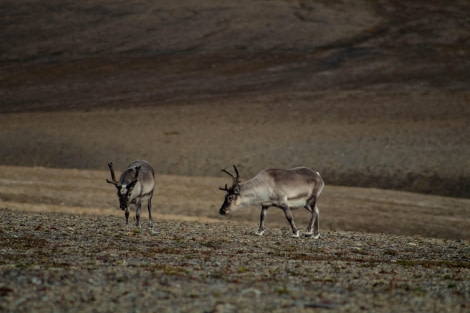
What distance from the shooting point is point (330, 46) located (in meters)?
96.1

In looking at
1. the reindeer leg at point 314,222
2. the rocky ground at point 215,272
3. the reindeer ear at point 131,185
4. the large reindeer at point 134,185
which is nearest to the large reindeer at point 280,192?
the reindeer leg at point 314,222

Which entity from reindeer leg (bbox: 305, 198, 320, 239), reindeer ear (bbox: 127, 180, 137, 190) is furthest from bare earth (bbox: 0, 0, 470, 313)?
reindeer ear (bbox: 127, 180, 137, 190)

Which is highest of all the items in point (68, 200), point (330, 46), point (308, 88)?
point (330, 46)

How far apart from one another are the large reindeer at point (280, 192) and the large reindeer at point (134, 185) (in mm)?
2832

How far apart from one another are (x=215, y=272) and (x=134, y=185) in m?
9.70

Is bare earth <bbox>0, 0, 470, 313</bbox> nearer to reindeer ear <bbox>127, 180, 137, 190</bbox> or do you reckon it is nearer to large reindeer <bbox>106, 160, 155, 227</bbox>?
large reindeer <bbox>106, 160, 155, 227</bbox>

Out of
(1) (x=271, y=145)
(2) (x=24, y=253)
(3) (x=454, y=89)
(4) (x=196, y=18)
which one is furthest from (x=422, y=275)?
(4) (x=196, y=18)

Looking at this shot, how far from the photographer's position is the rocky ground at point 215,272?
12.0 m

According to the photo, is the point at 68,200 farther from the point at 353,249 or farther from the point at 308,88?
the point at 308,88

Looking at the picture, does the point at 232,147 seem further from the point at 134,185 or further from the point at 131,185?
the point at 131,185

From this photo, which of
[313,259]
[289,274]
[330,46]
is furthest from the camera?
[330,46]

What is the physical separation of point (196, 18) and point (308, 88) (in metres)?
35.7

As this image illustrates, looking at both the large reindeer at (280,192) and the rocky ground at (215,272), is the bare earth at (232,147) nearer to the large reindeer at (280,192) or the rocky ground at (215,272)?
the rocky ground at (215,272)

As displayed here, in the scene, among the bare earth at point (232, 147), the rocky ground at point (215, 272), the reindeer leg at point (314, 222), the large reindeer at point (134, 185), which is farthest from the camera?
the reindeer leg at point (314, 222)
